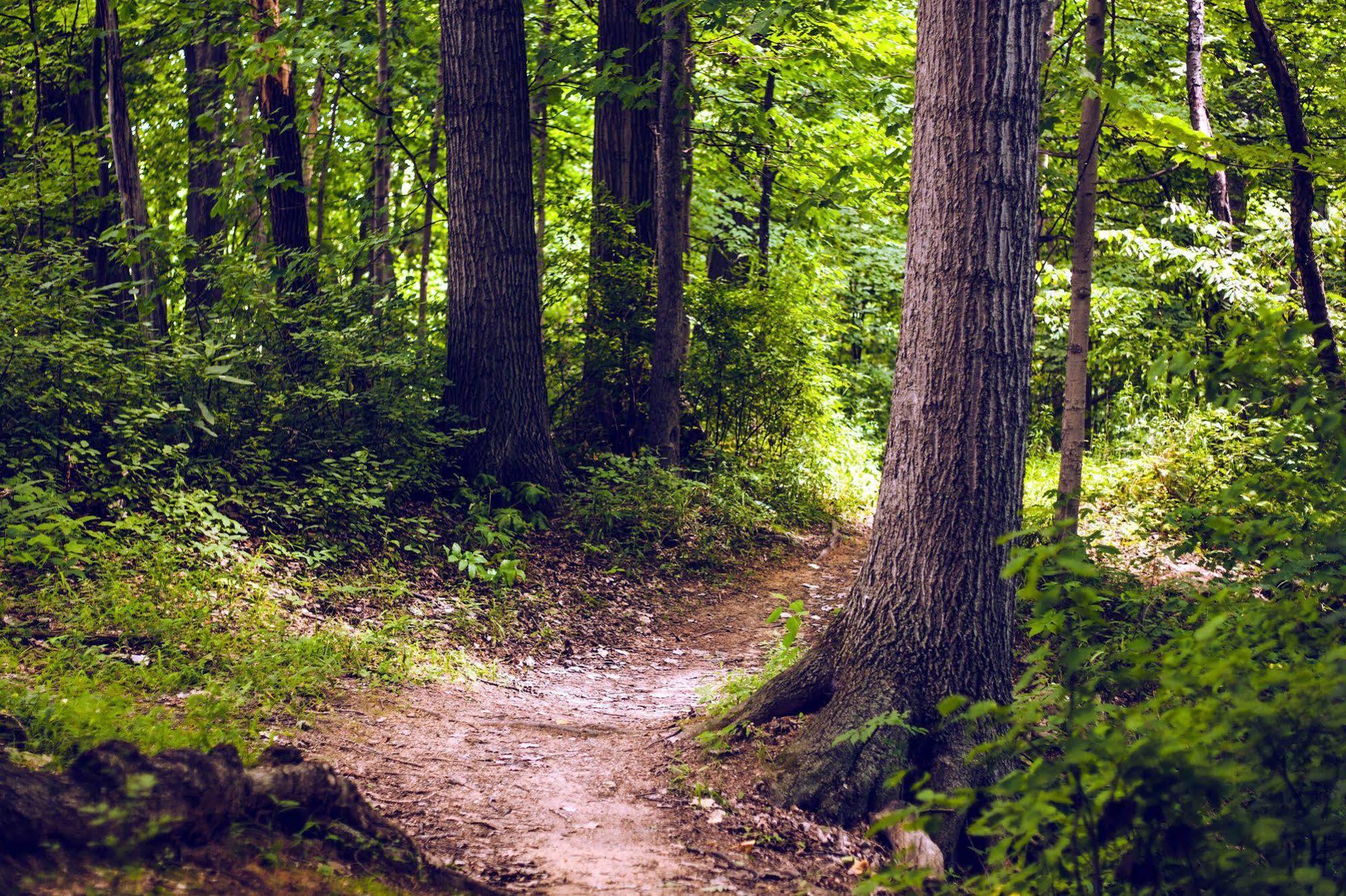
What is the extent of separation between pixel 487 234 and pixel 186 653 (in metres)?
5.03

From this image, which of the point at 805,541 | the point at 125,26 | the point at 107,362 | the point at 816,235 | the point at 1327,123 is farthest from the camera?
the point at 816,235

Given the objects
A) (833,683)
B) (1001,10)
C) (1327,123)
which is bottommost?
(833,683)

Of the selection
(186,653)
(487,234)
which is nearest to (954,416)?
(186,653)

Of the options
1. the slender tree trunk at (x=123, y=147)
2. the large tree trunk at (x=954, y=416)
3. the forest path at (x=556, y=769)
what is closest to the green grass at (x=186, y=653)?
the forest path at (x=556, y=769)

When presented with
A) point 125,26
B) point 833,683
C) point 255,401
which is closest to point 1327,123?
point 833,683

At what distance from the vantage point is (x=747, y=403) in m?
12.0

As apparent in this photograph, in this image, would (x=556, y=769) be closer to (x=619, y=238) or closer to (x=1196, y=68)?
(x=619, y=238)

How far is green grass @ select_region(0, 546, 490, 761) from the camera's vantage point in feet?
13.0

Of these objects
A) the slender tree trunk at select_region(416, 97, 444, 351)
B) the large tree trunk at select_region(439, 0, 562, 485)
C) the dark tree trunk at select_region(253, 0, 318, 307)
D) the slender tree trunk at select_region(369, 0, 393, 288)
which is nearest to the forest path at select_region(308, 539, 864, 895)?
the large tree trunk at select_region(439, 0, 562, 485)

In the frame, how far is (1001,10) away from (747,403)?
26.1 feet

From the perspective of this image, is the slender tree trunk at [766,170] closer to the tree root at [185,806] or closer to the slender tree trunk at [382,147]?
the slender tree trunk at [382,147]

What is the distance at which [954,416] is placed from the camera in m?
4.18

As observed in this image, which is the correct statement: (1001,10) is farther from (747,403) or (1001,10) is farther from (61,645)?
(747,403)

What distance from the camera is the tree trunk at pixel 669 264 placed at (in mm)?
9852
